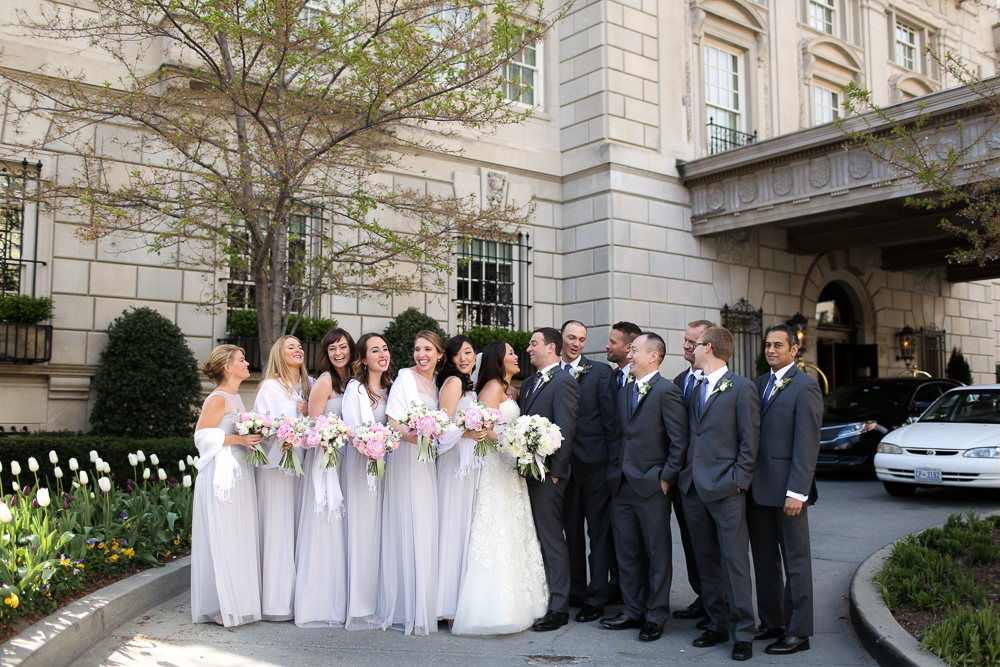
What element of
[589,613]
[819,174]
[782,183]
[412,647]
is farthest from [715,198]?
[412,647]

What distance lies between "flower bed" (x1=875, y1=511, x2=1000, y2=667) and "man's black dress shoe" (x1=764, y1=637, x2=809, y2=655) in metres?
0.67

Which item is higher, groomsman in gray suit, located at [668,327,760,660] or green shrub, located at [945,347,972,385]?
green shrub, located at [945,347,972,385]

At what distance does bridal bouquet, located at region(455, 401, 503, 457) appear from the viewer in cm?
592

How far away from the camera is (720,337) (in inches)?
234

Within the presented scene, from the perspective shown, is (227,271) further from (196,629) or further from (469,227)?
(196,629)

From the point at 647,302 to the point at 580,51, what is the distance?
5.76m

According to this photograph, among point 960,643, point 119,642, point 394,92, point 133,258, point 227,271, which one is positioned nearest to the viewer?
point 960,643

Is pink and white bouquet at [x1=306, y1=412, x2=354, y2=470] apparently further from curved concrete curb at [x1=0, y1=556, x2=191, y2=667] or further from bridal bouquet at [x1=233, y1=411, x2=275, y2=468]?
curved concrete curb at [x1=0, y1=556, x2=191, y2=667]

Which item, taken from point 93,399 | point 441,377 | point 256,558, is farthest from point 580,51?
point 256,558

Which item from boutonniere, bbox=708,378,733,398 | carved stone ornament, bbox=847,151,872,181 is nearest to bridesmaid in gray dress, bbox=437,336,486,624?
boutonniere, bbox=708,378,733,398

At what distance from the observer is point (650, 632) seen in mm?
5840

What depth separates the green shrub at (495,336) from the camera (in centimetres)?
1605

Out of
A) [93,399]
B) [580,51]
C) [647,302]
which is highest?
[580,51]

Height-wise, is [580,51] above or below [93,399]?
above
